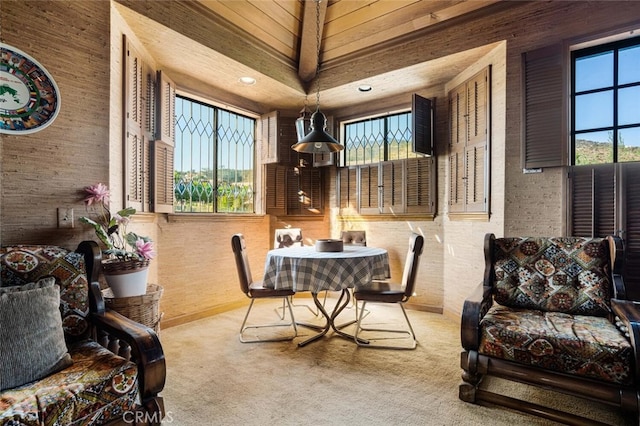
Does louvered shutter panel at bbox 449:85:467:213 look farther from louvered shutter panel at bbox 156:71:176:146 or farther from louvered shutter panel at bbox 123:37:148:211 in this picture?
louvered shutter panel at bbox 123:37:148:211

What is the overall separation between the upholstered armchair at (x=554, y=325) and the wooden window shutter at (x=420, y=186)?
5.12 feet

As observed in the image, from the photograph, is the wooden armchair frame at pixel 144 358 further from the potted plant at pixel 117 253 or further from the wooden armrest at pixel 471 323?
the wooden armrest at pixel 471 323

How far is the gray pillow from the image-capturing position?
1244 mm

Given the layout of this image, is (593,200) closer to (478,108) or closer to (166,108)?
(478,108)

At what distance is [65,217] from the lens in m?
2.16

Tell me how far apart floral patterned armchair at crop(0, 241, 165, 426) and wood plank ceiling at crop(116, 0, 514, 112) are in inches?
82.1

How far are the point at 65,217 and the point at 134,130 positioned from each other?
100 centimetres

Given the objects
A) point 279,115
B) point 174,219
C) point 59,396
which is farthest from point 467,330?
point 279,115

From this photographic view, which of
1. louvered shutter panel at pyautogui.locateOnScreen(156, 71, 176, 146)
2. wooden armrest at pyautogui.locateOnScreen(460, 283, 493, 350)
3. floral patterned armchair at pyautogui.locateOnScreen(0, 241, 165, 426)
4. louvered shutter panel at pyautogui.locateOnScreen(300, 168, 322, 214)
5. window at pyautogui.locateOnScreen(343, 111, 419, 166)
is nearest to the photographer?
floral patterned armchair at pyautogui.locateOnScreen(0, 241, 165, 426)

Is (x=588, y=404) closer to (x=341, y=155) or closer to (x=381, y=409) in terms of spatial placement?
(x=381, y=409)

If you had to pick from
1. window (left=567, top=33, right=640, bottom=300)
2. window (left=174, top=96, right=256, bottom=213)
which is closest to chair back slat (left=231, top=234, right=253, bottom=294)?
window (left=174, top=96, right=256, bottom=213)

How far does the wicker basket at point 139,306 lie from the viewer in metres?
2.05

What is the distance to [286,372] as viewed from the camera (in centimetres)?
231

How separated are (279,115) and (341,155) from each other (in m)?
1.04
